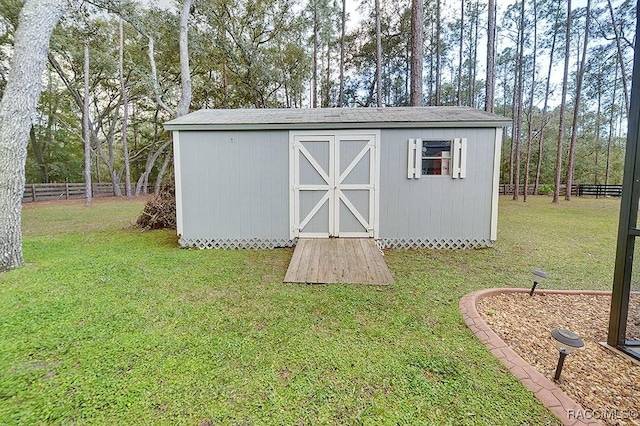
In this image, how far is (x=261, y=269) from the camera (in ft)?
13.5

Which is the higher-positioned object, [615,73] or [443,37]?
[443,37]

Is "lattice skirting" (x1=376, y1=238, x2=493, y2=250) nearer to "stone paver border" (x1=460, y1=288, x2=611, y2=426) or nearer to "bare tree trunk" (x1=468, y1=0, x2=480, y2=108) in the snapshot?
"stone paver border" (x1=460, y1=288, x2=611, y2=426)

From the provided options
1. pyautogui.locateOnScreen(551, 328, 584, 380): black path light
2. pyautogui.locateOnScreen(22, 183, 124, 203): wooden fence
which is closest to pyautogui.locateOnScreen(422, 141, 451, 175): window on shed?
pyautogui.locateOnScreen(551, 328, 584, 380): black path light

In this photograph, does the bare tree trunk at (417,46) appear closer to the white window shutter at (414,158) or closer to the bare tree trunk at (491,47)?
the bare tree trunk at (491,47)

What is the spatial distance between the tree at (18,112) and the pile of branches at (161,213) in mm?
3052

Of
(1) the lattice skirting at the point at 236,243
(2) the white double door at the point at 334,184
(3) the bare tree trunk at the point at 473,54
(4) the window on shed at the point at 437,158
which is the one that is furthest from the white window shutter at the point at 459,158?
(3) the bare tree trunk at the point at 473,54

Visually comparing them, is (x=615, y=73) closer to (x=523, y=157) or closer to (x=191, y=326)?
(x=523, y=157)

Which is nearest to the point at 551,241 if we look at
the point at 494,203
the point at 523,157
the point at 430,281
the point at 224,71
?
the point at 494,203

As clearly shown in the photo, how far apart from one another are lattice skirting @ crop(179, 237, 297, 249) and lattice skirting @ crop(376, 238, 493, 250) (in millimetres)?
1858

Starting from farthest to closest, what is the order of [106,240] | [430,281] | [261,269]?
1. [106,240]
2. [261,269]
3. [430,281]

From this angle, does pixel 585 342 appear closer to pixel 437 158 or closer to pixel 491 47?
pixel 437 158

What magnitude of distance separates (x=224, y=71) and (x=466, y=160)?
1395cm

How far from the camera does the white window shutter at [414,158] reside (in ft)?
16.3

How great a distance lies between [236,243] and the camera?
5250mm
